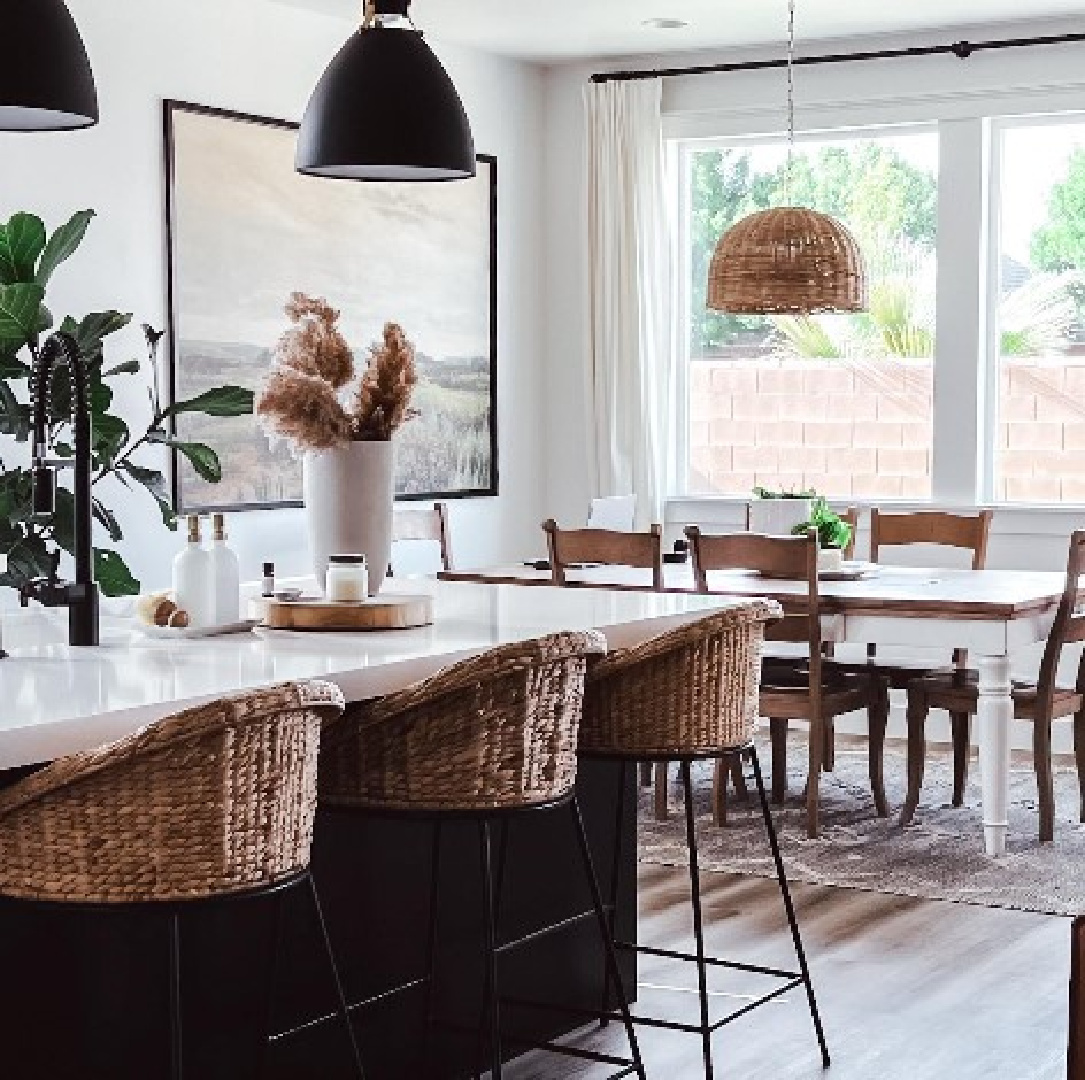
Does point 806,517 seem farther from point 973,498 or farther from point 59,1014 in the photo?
point 59,1014

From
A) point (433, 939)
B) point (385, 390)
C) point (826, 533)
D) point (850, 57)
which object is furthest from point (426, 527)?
point (433, 939)

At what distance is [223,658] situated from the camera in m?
3.15

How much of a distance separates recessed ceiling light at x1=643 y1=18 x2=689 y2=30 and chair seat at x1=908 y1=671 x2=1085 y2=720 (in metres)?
2.88

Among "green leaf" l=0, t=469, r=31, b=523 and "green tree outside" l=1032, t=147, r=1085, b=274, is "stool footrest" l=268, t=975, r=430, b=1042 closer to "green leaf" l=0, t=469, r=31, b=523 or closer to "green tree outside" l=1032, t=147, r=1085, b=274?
"green leaf" l=0, t=469, r=31, b=523

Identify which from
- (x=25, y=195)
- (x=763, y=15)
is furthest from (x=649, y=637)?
(x=763, y=15)

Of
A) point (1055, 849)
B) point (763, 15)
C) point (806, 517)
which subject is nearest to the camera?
point (1055, 849)

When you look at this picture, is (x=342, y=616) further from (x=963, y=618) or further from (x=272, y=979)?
(x=963, y=618)

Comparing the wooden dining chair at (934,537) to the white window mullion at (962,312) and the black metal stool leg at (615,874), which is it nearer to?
the white window mullion at (962,312)

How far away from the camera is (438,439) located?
8078mm

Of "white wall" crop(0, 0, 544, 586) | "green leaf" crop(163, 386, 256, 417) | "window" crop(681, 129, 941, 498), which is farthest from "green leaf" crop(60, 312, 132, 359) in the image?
"window" crop(681, 129, 941, 498)

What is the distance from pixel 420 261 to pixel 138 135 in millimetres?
1614

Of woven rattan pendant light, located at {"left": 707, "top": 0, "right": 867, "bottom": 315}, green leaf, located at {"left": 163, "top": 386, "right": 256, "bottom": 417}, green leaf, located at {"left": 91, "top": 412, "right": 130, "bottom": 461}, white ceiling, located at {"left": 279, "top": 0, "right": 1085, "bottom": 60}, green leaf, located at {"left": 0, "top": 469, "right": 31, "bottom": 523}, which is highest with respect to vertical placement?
white ceiling, located at {"left": 279, "top": 0, "right": 1085, "bottom": 60}

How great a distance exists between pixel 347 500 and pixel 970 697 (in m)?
2.79

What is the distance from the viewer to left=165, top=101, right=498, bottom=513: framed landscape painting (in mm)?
6773
